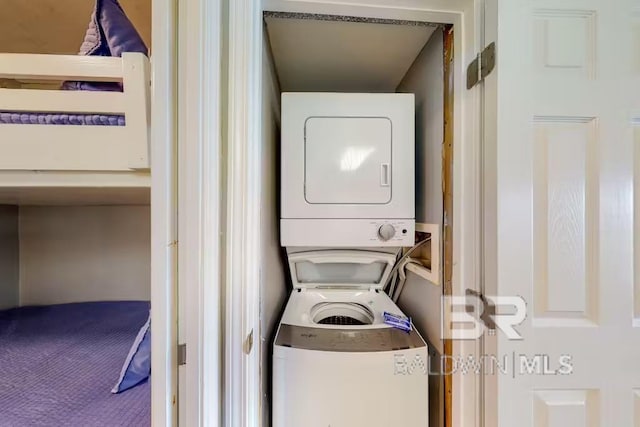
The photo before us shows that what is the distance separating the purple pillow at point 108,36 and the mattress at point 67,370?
909 mm

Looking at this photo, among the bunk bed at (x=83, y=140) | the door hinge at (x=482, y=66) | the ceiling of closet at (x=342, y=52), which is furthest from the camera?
the ceiling of closet at (x=342, y=52)

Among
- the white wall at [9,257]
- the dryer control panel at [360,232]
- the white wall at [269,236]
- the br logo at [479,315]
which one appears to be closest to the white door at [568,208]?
the br logo at [479,315]

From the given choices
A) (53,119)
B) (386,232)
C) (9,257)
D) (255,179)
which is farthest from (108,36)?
(9,257)

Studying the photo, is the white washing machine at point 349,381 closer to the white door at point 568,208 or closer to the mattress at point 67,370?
the white door at point 568,208

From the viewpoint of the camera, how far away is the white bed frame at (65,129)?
738 millimetres

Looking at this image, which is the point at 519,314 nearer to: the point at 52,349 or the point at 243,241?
the point at 243,241

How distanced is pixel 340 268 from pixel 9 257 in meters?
2.09

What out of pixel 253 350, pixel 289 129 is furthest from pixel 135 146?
pixel 289 129

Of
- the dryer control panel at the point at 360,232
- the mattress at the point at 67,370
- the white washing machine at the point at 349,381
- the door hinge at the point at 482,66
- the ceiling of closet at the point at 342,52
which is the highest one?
the ceiling of closet at the point at 342,52

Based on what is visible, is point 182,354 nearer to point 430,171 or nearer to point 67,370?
point 67,370

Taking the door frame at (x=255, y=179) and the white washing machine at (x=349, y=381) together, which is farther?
the white washing machine at (x=349, y=381)

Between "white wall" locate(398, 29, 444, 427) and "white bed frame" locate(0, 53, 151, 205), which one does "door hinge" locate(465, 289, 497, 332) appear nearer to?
"white wall" locate(398, 29, 444, 427)

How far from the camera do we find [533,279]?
935 millimetres

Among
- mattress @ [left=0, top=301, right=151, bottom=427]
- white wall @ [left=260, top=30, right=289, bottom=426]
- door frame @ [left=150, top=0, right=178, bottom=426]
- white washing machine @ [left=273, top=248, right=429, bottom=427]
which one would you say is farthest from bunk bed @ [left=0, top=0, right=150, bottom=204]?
white washing machine @ [left=273, top=248, right=429, bottom=427]
